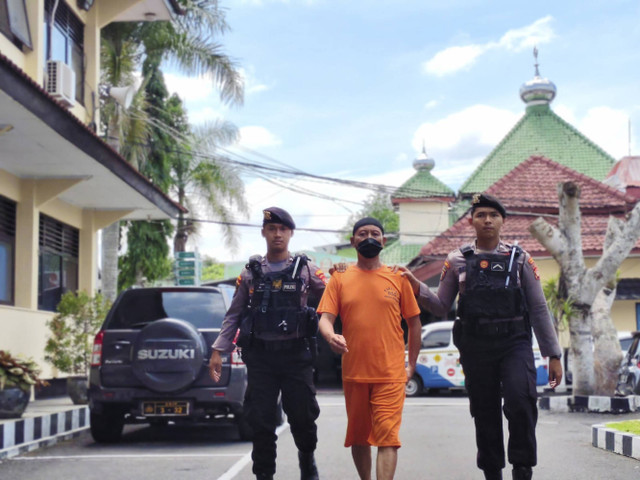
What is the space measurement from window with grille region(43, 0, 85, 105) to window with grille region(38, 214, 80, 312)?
275 centimetres

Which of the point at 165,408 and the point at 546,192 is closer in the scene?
the point at 165,408

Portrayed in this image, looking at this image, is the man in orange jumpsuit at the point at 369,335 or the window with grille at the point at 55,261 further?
the window with grille at the point at 55,261

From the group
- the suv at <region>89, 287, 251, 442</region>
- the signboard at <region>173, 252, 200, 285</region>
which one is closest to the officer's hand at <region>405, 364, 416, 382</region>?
the suv at <region>89, 287, 251, 442</region>

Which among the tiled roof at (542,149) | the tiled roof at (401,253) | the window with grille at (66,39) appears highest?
the tiled roof at (542,149)

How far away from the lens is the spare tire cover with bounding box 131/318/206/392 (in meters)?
9.30

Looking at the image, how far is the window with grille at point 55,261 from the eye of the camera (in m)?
16.7

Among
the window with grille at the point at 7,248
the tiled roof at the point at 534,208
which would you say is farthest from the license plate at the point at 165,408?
the tiled roof at the point at 534,208

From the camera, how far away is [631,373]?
59.7ft

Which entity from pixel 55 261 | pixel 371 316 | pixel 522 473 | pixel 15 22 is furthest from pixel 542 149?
pixel 522 473

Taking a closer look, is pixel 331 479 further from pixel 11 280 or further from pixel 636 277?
pixel 636 277

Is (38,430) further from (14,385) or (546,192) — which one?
(546,192)

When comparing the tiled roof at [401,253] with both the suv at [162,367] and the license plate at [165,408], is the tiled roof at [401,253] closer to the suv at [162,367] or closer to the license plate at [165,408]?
the suv at [162,367]

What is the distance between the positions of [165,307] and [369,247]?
15.6 feet

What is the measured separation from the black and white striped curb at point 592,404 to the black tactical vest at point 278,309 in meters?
9.48
